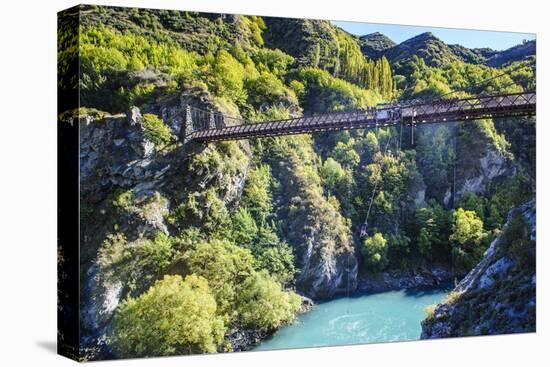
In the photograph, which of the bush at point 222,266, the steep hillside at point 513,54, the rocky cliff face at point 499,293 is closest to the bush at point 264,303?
the bush at point 222,266

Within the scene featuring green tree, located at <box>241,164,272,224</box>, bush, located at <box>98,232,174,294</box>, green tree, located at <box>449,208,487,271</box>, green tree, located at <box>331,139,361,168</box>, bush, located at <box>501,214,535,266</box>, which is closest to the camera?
bush, located at <box>98,232,174,294</box>

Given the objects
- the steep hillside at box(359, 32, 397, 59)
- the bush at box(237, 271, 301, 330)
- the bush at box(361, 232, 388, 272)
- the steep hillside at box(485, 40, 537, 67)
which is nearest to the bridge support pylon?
the bush at box(237, 271, 301, 330)

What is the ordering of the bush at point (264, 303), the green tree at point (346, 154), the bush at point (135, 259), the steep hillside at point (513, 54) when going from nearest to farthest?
the bush at point (135, 259), the bush at point (264, 303), the green tree at point (346, 154), the steep hillside at point (513, 54)

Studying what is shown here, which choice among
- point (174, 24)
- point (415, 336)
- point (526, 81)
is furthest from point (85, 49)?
point (526, 81)

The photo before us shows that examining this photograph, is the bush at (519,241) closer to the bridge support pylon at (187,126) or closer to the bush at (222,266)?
the bush at (222,266)

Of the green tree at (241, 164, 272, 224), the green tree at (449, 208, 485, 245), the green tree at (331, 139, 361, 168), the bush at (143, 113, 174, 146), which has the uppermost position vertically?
the bush at (143, 113, 174, 146)

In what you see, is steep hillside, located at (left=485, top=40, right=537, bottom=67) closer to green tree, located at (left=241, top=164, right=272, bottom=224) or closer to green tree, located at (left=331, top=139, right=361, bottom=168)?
green tree, located at (left=331, top=139, right=361, bottom=168)
